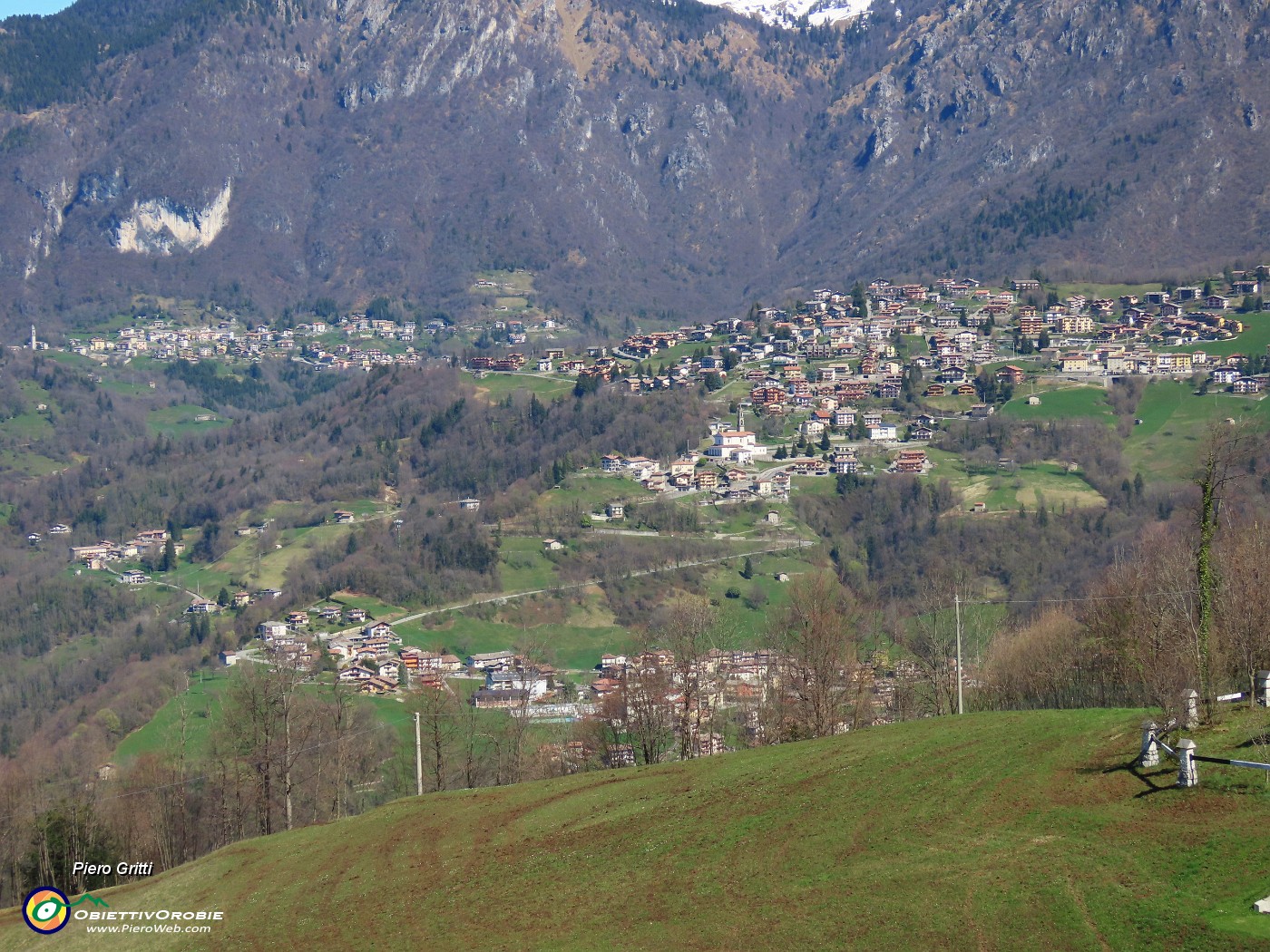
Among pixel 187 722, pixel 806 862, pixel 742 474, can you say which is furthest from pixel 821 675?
pixel 742 474

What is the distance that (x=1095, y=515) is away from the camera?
5369 inches

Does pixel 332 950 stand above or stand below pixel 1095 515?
above

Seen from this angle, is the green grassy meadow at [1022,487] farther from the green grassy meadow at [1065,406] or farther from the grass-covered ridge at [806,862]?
the grass-covered ridge at [806,862]

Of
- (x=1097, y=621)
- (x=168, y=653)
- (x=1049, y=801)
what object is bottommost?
(x=168, y=653)

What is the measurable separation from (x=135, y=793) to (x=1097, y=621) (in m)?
43.8

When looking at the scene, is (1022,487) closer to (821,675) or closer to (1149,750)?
(821,675)

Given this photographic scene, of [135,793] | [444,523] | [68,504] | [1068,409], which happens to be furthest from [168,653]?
[1068,409]

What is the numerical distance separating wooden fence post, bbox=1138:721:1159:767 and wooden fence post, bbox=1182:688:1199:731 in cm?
163

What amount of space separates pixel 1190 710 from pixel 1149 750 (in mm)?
2075

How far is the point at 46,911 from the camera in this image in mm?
38000

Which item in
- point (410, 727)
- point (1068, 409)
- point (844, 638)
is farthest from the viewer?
point (1068, 409)

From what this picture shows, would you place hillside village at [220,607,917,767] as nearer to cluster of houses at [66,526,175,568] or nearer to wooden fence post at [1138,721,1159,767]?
wooden fence post at [1138,721,1159,767]

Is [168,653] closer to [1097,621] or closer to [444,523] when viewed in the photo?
[444,523]

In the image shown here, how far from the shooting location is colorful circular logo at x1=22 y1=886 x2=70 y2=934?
37594mm
